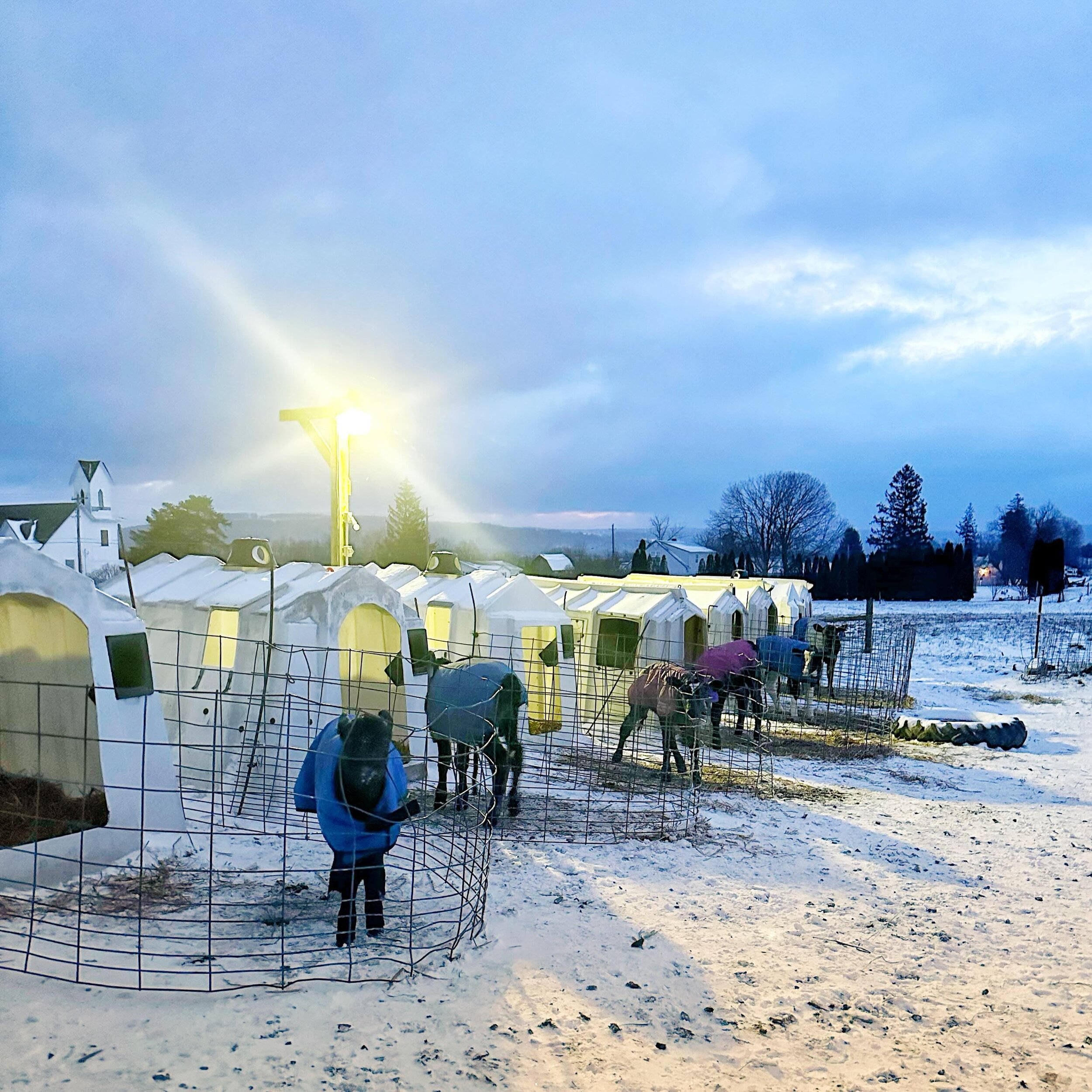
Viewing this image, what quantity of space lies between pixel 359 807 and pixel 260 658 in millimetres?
4276

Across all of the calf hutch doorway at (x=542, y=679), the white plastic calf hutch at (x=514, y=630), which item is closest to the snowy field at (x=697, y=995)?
the calf hutch doorway at (x=542, y=679)

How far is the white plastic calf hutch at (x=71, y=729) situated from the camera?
6051mm

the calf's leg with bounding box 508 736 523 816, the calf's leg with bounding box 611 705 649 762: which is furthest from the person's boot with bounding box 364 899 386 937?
the calf's leg with bounding box 611 705 649 762

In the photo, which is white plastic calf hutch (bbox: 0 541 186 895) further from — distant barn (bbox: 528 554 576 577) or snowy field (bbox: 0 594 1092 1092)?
distant barn (bbox: 528 554 576 577)

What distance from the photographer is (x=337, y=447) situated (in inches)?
432

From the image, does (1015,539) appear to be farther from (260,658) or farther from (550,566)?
(260,658)

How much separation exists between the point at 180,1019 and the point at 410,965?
A: 4.04 feet

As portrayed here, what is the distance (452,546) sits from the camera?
59.5 m

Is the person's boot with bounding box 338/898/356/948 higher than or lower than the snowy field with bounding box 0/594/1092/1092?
higher

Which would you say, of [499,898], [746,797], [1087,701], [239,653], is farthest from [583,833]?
[1087,701]

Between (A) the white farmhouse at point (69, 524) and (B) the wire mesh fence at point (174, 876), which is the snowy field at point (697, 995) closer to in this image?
(B) the wire mesh fence at point (174, 876)

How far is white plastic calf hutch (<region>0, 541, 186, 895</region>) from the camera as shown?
6.05 metres

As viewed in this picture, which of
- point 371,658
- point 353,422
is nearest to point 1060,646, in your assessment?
point 371,658

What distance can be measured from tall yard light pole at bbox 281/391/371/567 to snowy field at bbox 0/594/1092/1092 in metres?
5.42
